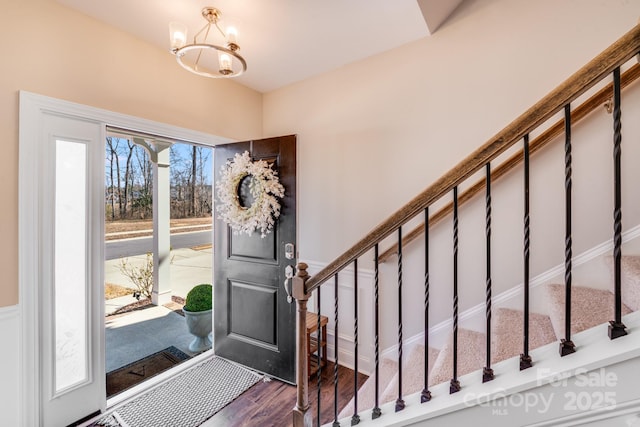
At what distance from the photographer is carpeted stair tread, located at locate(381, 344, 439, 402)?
5.16 ft

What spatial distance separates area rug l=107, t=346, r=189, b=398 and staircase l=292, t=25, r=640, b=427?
5.45 ft

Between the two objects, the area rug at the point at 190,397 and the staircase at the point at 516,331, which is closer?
the staircase at the point at 516,331

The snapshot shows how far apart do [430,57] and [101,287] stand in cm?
286

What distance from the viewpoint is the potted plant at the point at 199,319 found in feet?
9.85

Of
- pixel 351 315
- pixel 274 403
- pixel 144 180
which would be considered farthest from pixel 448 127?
pixel 144 180

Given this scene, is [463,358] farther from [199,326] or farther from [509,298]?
[199,326]

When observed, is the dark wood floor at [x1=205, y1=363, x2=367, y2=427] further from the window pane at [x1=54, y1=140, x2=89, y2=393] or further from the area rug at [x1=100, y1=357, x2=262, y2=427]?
the window pane at [x1=54, y1=140, x2=89, y2=393]

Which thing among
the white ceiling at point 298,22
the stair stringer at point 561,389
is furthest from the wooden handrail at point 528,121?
the white ceiling at point 298,22

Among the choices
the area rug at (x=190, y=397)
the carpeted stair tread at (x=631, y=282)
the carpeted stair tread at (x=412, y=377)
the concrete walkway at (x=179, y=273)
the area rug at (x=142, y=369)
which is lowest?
the area rug at (x=142, y=369)

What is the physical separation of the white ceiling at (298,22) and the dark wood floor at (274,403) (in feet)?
8.65

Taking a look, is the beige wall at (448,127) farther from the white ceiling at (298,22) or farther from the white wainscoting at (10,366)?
the white wainscoting at (10,366)

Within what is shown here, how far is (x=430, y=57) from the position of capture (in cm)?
209

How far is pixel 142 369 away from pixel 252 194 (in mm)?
1904

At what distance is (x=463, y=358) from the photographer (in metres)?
1.61
